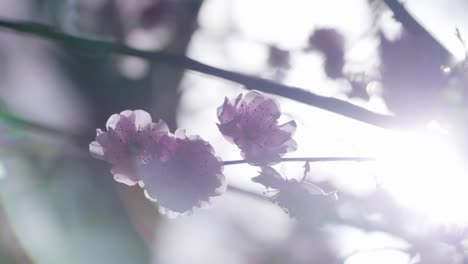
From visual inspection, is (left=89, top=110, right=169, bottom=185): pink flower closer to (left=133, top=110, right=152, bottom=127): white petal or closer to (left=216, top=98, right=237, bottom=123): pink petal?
(left=133, top=110, right=152, bottom=127): white petal

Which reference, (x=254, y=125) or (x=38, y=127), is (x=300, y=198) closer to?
(x=254, y=125)

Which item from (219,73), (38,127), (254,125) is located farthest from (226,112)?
(38,127)

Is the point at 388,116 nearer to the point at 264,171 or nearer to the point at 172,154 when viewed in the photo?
the point at 264,171

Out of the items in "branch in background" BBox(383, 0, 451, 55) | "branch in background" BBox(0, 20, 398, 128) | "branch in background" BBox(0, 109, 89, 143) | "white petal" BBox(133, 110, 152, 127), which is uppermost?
"branch in background" BBox(383, 0, 451, 55)

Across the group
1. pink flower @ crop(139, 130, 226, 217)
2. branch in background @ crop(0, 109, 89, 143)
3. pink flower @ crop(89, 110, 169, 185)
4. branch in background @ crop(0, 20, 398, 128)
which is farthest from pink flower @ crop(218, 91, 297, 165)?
branch in background @ crop(0, 109, 89, 143)

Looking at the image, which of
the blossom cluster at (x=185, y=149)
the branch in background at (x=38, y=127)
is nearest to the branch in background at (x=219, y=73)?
the blossom cluster at (x=185, y=149)

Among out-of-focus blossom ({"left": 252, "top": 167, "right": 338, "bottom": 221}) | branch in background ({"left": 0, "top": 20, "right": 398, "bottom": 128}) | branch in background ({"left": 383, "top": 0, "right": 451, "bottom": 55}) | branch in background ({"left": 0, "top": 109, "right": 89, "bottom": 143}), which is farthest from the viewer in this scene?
branch in background ({"left": 0, "top": 109, "right": 89, "bottom": 143})

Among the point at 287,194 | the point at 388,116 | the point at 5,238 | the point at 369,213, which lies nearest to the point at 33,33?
the point at 287,194
